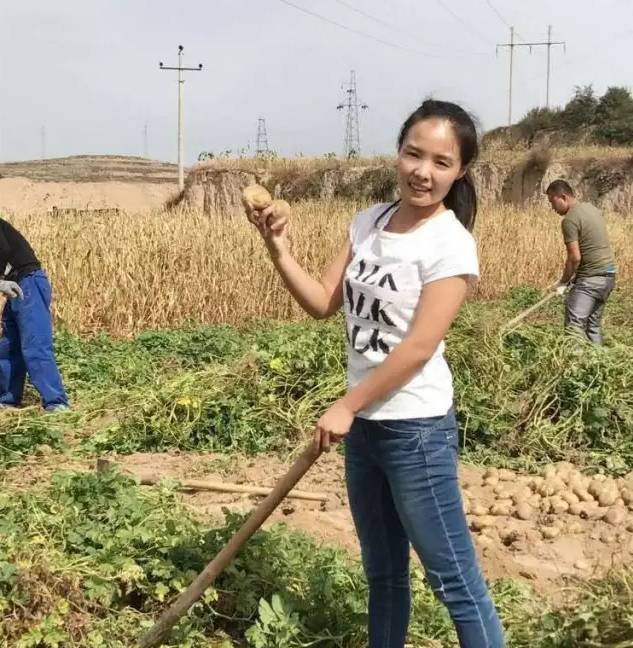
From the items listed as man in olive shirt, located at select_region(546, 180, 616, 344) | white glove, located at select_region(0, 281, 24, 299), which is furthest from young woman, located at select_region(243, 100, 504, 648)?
man in olive shirt, located at select_region(546, 180, 616, 344)

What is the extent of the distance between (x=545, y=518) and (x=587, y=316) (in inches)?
135

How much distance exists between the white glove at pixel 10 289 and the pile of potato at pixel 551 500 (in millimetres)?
3447

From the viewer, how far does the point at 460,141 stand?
2.16 m

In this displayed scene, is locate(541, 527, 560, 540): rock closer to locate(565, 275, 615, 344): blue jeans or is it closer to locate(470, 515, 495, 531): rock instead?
locate(470, 515, 495, 531): rock

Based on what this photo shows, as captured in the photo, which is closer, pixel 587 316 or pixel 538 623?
pixel 538 623

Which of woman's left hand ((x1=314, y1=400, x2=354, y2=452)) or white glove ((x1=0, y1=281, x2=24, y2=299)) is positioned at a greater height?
white glove ((x1=0, y1=281, x2=24, y2=299))

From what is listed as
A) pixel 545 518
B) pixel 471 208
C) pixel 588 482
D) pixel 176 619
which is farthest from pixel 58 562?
pixel 588 482

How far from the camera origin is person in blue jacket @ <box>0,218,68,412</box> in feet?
19.7

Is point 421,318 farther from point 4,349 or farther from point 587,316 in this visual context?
point 587,316

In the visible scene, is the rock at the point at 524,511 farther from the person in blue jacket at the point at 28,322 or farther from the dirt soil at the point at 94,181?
the dirt soil at the point at 94,181

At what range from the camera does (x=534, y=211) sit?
17.3m

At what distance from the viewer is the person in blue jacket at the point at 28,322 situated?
600 cm

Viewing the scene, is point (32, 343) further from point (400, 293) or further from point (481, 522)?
point (400, 293)

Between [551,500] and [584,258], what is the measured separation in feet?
11.4
